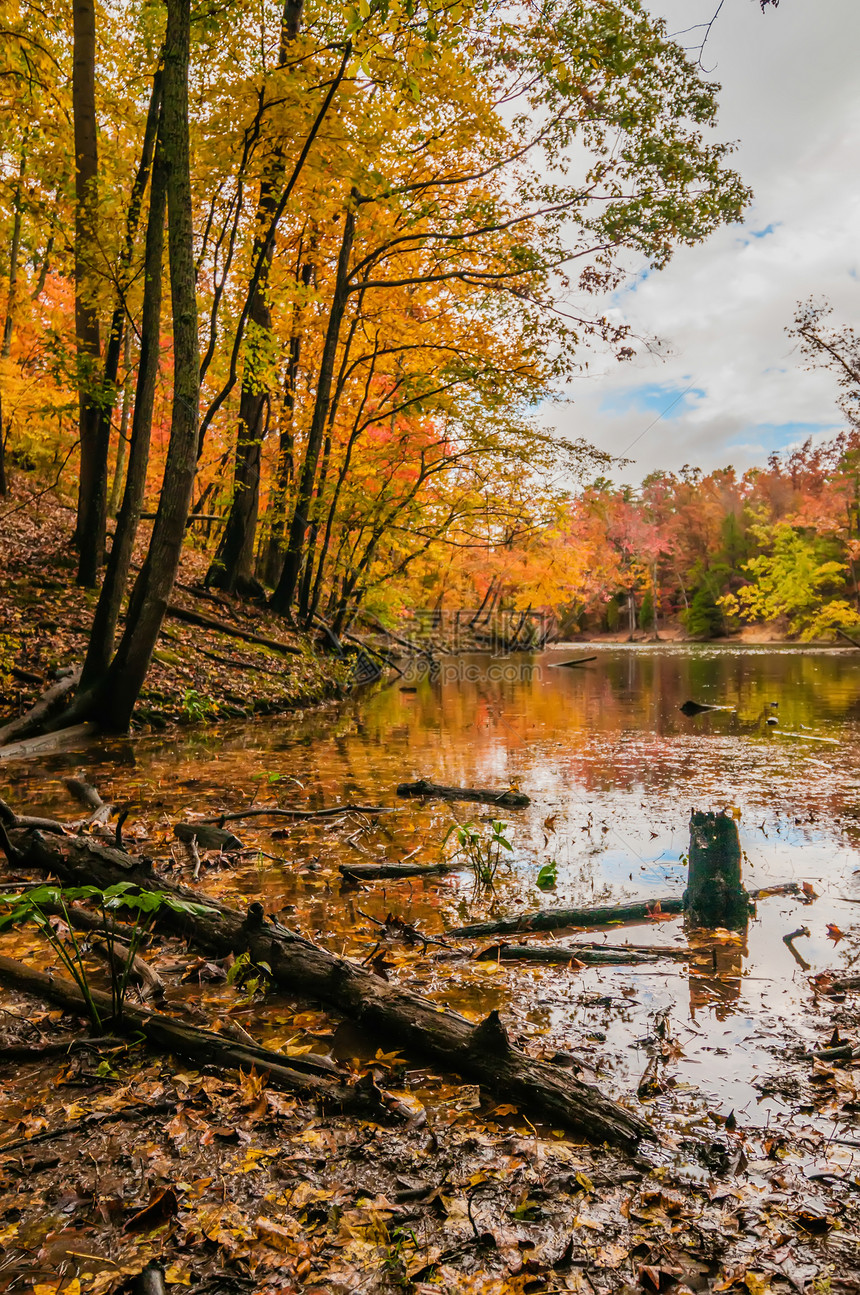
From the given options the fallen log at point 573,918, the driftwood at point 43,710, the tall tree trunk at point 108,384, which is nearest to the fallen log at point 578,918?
the fallen log at point 573,918

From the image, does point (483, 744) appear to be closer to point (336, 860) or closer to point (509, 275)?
point (336, 860)

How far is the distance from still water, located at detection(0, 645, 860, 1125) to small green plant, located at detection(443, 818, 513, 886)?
0.11 m

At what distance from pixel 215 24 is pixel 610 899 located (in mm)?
10651

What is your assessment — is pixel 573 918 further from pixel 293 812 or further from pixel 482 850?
pixel 293 812

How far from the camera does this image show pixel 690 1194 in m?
2.08

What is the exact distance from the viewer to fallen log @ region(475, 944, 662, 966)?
3605 mm

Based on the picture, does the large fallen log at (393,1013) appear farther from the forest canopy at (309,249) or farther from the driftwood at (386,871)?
the forest canopy at (309,249)

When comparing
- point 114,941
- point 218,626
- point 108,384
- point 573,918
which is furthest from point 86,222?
point 573,918

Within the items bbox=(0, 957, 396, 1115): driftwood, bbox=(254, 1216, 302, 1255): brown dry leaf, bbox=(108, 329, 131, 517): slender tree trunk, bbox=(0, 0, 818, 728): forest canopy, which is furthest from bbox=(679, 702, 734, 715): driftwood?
bbox=(254, 1216, 302, 1255): brown dry leaf

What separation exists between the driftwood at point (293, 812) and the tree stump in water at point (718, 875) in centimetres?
294

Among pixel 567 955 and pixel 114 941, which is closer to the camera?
pixel 114 941

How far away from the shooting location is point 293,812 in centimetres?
592

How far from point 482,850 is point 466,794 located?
1.59m

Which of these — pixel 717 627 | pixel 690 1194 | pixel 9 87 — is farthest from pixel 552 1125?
pixel 717 627
